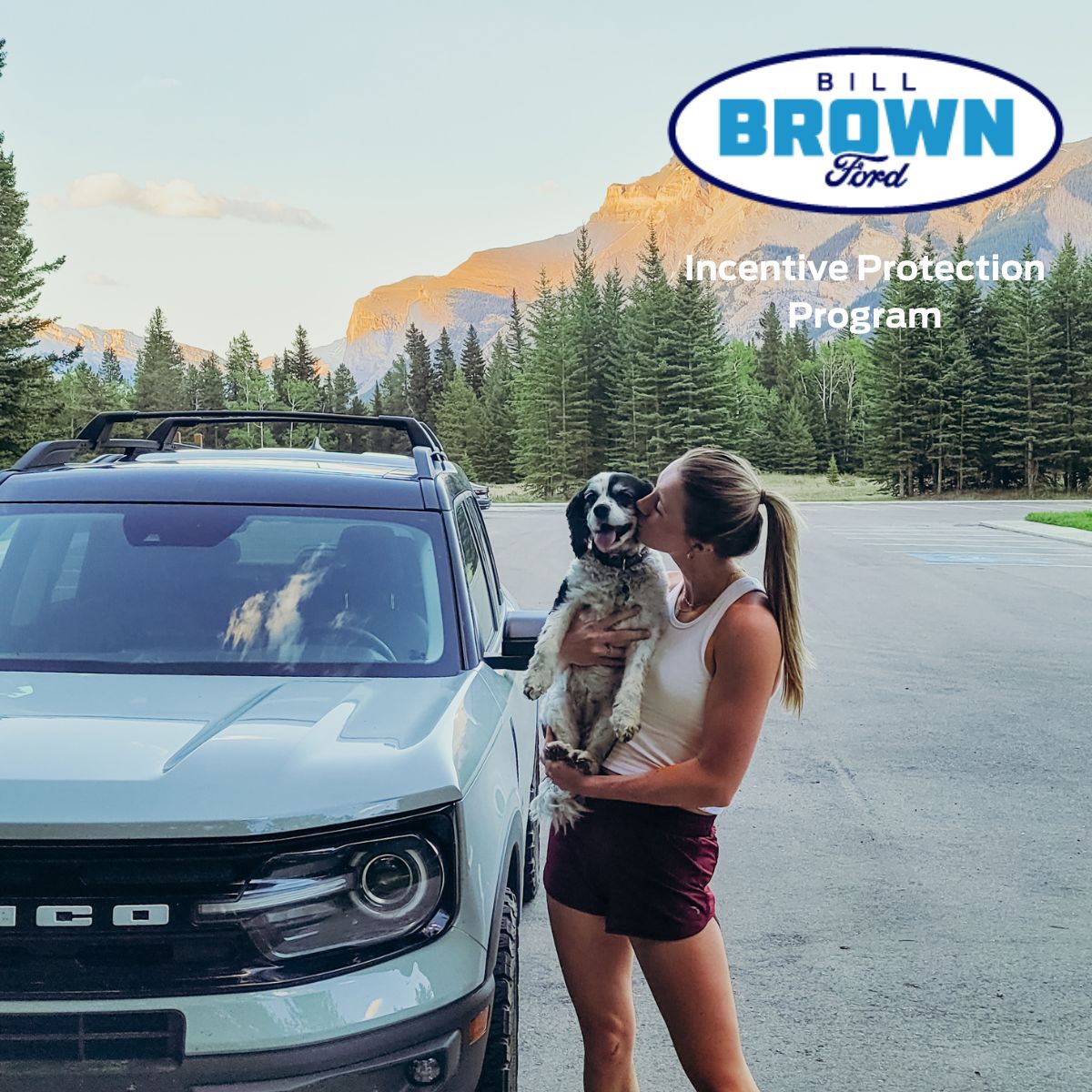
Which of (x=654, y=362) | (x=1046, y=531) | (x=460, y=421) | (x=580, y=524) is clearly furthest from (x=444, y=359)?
(x=580, y=524)

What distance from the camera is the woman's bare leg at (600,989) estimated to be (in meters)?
2.72

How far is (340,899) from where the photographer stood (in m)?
2.49

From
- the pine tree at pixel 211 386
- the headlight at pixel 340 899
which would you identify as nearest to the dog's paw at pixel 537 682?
→ the headlight at pixel 340 899

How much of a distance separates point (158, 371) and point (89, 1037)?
530 feet

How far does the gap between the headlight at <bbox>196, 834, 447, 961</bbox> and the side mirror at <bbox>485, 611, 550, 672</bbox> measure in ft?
3.84

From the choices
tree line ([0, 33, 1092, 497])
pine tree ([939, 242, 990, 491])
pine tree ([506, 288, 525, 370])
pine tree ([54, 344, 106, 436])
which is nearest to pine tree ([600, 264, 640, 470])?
tree line ([0, 33, 1092, 497])

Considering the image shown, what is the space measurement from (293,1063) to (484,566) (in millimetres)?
2825

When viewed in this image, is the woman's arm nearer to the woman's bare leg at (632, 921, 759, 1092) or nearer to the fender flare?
the woman's bare leg at (632, 921, 759, 1092)

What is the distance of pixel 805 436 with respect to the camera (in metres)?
101

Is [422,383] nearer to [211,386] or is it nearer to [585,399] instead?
[211,386]

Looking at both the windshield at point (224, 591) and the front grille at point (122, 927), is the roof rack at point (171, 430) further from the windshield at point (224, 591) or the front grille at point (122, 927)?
the front grille at point (122, 927)

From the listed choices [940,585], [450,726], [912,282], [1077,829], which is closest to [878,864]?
[1077,829]

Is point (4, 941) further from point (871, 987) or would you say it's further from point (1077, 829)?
point (1077, 829)

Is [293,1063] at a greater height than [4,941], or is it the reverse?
[4,941]
